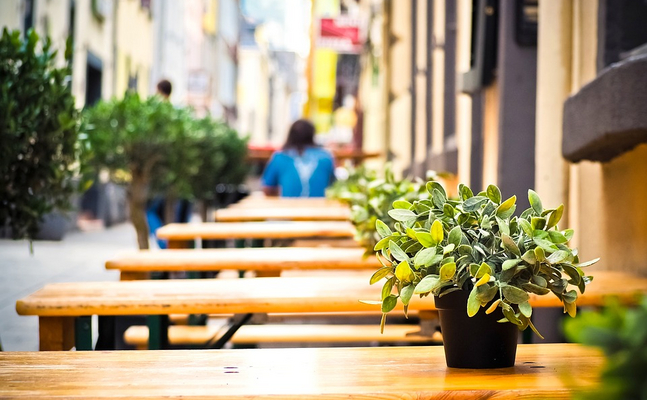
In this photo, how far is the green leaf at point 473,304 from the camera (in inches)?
54.8

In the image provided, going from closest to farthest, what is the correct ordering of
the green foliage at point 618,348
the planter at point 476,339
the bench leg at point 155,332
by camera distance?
the green foliage at point 618,348, the planter at point 476,339, the bench leg at point 155,332

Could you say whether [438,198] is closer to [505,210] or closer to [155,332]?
[505,210]

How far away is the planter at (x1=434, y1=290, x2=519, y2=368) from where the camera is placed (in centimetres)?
149

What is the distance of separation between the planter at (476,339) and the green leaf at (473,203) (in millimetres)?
151

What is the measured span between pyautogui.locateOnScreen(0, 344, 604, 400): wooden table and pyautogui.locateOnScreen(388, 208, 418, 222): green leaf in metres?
0.25

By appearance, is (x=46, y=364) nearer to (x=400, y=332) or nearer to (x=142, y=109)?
(x=400, y=332)

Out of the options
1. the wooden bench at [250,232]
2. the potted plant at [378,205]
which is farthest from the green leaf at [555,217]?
the wooden bench at [250,232]

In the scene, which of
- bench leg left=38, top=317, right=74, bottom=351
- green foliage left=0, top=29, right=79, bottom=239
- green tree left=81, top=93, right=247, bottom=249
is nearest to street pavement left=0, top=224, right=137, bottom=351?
green tree left=81, top=93, right=247, bottom=249

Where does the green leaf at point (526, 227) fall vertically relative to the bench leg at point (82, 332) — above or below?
above

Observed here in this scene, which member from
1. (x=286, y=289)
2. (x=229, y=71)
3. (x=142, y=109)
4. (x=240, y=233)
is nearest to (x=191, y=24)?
(x=229, y=71)

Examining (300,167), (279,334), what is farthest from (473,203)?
(300,167)

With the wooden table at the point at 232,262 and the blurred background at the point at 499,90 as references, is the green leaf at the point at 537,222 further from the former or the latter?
the wooden table at the point at 232,262

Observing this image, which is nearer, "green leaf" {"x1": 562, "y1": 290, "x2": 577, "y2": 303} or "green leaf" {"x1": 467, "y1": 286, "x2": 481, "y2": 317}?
"green leaf" {"x1": 467, "y1": 286, "x2": 481, "y2": 317}

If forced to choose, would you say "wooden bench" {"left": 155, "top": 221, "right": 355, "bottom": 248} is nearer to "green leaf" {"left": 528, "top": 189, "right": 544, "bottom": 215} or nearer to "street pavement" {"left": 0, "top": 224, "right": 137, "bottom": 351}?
"street pavement" {"left": 0, "top": 224, "right": 137, "bottom": 351}
